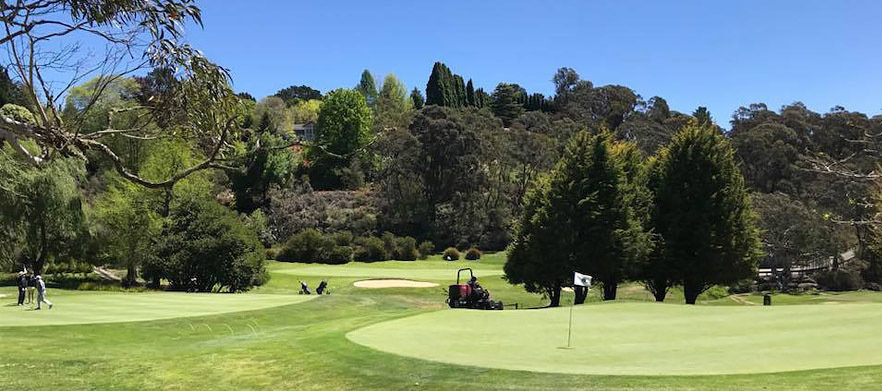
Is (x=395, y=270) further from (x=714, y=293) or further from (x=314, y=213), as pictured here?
(x=714, y=293)

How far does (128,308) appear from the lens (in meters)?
24.7

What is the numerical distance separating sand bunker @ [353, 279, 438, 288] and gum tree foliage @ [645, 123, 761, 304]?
1565cm

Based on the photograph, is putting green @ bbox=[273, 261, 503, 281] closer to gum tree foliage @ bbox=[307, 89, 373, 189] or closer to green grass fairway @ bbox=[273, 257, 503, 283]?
green grass fairway @ bbox=[273, 257, 503, 283]

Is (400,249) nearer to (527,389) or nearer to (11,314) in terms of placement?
(11,314)

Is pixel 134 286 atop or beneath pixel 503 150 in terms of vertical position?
beneath

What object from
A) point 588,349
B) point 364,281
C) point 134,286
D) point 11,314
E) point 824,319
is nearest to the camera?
point 588,349

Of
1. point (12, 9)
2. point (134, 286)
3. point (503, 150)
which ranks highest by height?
point (503, 150)

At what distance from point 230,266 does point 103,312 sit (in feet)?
49.3

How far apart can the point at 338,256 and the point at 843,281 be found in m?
45.1

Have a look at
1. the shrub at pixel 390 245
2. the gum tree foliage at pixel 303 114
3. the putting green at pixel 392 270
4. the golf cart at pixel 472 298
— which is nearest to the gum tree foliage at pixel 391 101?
the gum tree foliage at pixel 303 114

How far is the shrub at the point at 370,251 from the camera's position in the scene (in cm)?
6392

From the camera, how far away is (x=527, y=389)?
9.51m

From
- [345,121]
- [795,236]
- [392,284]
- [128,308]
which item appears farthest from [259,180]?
[795,236]

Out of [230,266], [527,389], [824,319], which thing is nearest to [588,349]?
[527,389]
